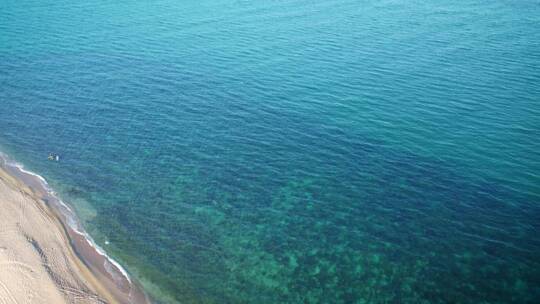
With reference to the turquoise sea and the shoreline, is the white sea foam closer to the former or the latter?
the shoreline

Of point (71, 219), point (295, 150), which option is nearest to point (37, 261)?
point (71, 219)

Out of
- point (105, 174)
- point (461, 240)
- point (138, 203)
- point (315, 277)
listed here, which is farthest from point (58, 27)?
point (461, 240)

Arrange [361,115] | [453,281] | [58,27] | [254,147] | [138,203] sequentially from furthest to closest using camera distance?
[58,27], [361,115], [254,147], [138,203], [453,281]

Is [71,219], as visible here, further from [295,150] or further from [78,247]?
[295,150]

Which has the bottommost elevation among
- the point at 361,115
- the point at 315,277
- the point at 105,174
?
the point at 315,277

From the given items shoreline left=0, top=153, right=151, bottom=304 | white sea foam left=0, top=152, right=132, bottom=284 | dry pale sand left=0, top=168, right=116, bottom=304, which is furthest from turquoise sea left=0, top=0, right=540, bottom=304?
dry pale sand left=0, top=168, right=116, bottom=304

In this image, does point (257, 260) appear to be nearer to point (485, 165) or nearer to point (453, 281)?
point (453, 281)

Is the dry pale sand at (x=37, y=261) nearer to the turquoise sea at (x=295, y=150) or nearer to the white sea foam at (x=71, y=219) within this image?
the white sea foam at (x=71, y=219)

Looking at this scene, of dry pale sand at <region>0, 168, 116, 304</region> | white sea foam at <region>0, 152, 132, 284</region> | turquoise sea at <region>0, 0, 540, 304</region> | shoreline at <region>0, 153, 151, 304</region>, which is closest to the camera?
dry pale sand at <region>0, 168, 116, 304</region>
